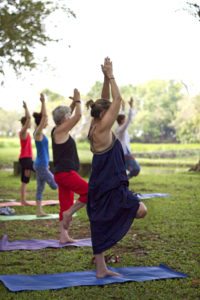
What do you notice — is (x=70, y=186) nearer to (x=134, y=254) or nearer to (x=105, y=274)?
(x=134, y=254)

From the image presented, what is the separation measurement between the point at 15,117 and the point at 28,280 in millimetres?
68036

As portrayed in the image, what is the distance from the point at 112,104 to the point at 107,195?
874mm

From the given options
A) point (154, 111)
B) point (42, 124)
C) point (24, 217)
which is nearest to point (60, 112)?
point (42, 124)

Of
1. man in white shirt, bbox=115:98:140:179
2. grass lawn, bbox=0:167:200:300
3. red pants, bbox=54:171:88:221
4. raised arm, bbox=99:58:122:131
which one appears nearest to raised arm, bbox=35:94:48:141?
red pants, bbox=54:171:88:221

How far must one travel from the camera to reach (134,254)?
16.7 ft

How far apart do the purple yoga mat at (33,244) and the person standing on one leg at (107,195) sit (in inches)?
57.0

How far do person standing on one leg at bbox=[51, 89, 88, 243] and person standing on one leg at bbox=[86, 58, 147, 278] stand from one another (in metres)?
1.27

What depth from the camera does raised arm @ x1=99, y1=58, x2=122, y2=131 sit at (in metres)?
3.96

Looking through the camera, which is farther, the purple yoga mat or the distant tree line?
the distant tree line

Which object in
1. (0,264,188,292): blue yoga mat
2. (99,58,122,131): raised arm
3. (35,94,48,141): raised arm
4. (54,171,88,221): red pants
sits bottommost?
(0,264,188,292): blue yoga mat

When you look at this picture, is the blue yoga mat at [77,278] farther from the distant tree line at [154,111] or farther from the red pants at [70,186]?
the distant tree line at [154,111]

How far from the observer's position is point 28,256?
507 cm

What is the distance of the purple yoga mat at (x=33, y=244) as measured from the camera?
17.9 ft

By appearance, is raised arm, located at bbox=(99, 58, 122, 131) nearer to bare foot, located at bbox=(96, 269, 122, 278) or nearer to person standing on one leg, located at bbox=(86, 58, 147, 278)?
person standing on one leg, located at bbox=(86, 58, 147, 278)
